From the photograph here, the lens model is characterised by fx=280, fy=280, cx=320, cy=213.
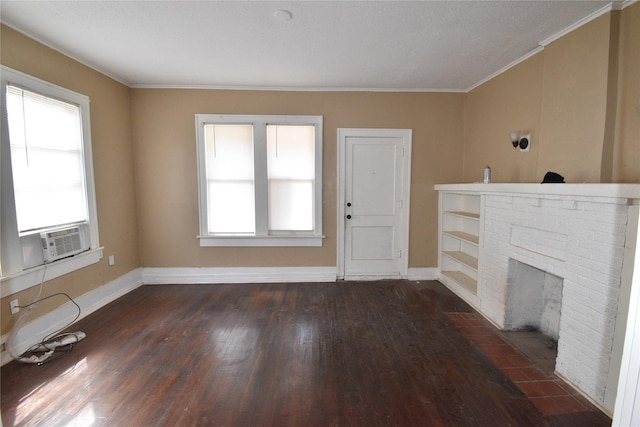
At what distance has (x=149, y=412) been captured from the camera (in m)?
1.84

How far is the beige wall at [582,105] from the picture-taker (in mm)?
2158

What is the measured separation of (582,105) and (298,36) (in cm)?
256

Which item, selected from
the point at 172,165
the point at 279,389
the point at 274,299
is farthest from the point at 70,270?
the point at 279,389

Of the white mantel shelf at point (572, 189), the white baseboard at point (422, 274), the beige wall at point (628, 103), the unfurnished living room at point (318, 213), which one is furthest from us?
the white baseboard at point (422, 274)

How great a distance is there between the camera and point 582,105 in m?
2.39

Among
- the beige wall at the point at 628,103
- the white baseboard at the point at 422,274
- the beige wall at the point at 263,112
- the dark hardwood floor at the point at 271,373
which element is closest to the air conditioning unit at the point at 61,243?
the dark hardwood floor at the point at 271,373

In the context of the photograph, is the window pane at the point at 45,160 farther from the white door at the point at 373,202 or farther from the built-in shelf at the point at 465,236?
the built-in shelf at the point at 465,236

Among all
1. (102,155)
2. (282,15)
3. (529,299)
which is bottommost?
(529,299)

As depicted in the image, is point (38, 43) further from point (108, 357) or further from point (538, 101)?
point (538, 101)

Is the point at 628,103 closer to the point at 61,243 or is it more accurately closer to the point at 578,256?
the point at 578,256

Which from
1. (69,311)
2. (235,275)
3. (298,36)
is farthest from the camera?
(235,275)

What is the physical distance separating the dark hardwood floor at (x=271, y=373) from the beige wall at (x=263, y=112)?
97 centimetres

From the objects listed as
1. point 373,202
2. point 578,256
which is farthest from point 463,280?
point 578,256

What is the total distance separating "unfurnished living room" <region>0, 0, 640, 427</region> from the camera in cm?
196
